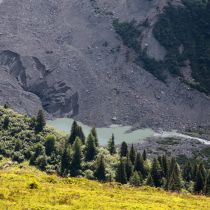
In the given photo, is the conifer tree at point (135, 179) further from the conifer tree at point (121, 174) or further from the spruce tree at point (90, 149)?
the spruce tree at point (90, 149)

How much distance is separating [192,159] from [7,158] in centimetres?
8435

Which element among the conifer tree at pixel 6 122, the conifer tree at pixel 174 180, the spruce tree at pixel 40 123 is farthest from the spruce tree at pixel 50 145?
the conifer tree at pixel 174 180

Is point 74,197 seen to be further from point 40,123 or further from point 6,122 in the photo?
point 6,122

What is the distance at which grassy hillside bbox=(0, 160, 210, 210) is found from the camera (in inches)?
1871

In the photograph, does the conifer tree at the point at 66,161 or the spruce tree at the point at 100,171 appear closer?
the spruce tree at the point at 100,171

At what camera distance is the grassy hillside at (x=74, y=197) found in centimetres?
4753

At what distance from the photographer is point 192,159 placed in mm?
191250

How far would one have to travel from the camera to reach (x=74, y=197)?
168ft

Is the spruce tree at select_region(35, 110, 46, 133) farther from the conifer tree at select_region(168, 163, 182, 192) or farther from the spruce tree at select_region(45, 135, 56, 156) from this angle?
the conifer tree at select_region(168, 163, 182, 192)

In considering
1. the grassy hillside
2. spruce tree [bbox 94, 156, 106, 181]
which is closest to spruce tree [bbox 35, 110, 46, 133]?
spruce tree [bbox 94, 156, 106, 181]

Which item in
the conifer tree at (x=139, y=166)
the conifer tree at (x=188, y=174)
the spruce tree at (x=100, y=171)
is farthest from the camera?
the conifer tree at (x=188, y=174)

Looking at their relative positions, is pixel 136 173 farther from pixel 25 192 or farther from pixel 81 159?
pixel 25 192

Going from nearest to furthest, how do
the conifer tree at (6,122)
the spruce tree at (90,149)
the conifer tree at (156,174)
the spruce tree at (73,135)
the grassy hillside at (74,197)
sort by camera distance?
the grassy hillside at (74,197)
the conifer tree at (156,174)
the spruce tree at (90,149)
the spruce tree at (73,135)
the conifer tree at (6,122)

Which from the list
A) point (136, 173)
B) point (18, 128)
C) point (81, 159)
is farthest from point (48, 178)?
point (18, 128)
